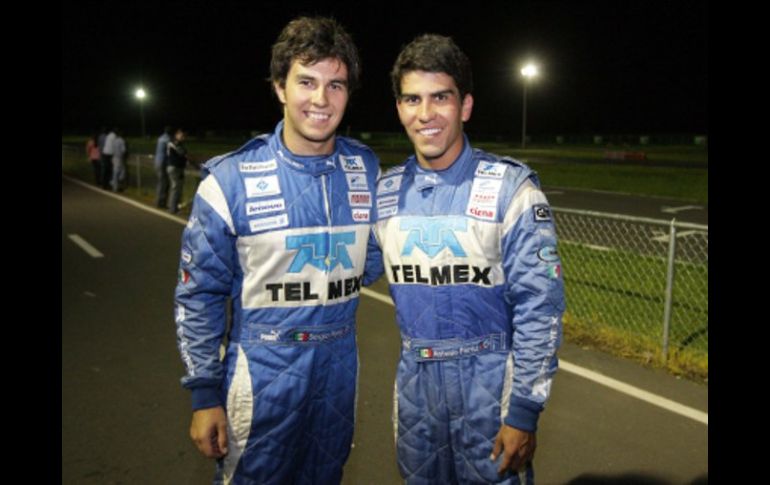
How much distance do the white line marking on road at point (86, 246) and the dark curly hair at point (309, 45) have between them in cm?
846

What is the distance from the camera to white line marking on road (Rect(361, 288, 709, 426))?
4402 mm

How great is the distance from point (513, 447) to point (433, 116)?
1.29 m

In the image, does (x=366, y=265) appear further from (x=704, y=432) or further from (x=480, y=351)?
(x=704, y=432)

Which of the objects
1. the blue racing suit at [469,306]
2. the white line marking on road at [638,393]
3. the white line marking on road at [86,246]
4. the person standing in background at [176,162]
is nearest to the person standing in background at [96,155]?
the person standing in background at [176,162]

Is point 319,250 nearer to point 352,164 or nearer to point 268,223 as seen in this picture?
point 268,223

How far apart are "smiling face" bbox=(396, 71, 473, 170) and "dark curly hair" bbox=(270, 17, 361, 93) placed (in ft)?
0.94

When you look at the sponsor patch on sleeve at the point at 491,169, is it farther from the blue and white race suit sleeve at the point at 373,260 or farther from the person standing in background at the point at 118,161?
the person standing in background at the point at 118,161

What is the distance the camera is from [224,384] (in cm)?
244

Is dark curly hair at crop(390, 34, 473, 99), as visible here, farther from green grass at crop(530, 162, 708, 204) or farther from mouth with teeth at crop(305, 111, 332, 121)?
green grass at crop(530, 162, 708, 204)

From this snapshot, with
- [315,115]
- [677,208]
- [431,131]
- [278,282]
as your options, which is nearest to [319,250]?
[278,282]

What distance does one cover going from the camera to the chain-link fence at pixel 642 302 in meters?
5.46

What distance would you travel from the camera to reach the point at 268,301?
7.83ft
